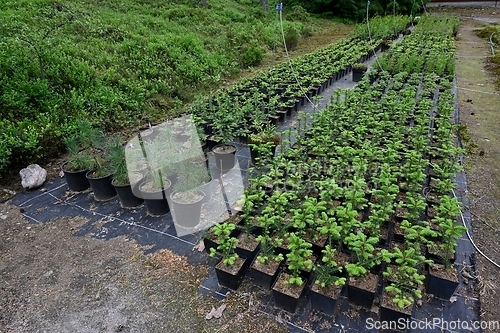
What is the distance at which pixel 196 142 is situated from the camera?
4.78 meters

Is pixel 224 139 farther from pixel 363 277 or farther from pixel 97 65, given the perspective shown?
pixel 97 65

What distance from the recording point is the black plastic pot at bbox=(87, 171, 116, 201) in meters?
3.90

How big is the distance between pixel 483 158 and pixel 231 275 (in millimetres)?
4170

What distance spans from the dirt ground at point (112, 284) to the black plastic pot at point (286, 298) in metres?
0.12

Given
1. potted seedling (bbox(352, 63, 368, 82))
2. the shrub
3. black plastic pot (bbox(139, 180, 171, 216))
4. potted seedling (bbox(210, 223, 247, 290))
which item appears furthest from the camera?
the shrub

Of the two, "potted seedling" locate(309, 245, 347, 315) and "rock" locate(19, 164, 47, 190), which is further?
"rock" locate(19, 164, 47, 190)

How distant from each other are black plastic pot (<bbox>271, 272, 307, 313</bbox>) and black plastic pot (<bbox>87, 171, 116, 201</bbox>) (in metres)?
2.48

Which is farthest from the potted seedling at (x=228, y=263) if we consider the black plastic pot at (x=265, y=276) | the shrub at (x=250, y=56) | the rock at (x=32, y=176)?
the shrub at (x=250, y=56)

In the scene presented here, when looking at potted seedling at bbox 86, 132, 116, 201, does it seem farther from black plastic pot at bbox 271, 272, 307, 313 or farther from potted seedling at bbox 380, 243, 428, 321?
potted seedling at bbox 380, 243, 428, 321

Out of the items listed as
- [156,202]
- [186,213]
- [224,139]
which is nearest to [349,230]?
[186,213]

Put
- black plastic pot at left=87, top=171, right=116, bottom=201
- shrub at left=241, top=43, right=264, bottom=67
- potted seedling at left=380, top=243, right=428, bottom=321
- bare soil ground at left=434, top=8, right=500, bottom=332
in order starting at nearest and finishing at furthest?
potted seedling at left=380, top=243, right=428, bottom=321
bare soil ground at left=434, top=8, right=500, bottom=332
black plastic pot at left=87, top=171, right=116, bottom=201
shrub at left=241, top=43, right=264, bottom=67

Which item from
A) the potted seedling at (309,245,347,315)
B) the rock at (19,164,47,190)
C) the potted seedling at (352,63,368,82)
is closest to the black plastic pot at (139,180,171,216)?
the rock at (19,164,47,190)

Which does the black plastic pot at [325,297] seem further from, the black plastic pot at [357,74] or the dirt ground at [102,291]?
the black plastic pot at [357,74]

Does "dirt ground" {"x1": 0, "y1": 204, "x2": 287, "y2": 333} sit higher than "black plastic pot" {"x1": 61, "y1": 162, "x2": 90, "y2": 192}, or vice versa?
"black plastic pot" {"x1": 61, "y1": 162, "x2": 90, "y2": 192}
